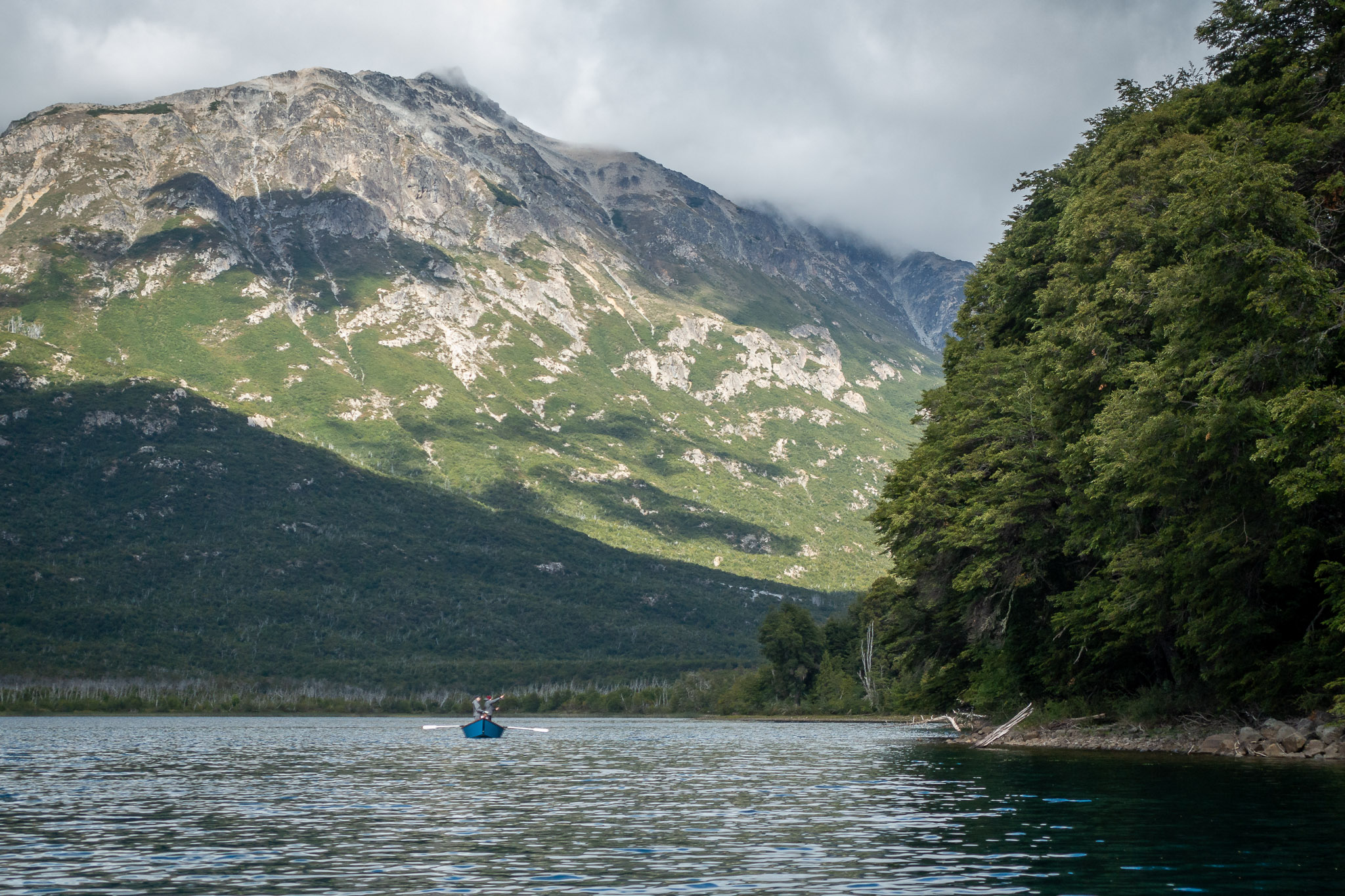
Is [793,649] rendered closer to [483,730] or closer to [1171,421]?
[483,730]

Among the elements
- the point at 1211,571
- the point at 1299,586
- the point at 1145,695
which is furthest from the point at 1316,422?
the point at 1145,695

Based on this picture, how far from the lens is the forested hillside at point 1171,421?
102 feet

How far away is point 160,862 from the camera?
21031mm

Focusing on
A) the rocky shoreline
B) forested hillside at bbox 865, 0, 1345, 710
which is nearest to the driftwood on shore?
the rocky shoreline

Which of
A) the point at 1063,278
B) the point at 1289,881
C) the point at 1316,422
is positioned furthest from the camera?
the point at 1063,278

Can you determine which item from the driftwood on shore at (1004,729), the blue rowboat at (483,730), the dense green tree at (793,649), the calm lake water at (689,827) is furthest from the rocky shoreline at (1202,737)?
the dense green tree at (793,649)

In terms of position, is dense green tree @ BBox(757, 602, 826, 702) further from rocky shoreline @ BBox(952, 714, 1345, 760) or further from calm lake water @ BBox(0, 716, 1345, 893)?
calm lake water @ BBox(0, 716, 1345, 893)

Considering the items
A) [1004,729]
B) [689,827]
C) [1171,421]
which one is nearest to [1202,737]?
[1004,729]

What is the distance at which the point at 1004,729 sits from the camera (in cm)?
5619

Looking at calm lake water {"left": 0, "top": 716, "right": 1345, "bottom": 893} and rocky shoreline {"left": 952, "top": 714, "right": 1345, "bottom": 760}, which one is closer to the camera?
calm lake water {"left": 0, "top": 716, "right": 1345, "bottom": 893}

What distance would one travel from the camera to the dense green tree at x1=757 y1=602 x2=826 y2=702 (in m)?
162

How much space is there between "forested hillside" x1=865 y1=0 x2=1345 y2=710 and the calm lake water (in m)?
5.26

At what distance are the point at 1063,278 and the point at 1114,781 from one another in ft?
80.4

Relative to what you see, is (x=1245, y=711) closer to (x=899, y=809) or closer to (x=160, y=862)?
(x=899, y=809)
